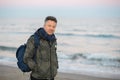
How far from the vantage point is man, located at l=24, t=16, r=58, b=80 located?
114 inches

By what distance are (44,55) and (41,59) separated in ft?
0.16

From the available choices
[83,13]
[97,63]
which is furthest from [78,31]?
[97,63]

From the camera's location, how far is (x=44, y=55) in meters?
2.93

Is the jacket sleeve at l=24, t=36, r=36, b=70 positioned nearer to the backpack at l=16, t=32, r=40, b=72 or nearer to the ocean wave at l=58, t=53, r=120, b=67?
the backpack at l=16, t=32, r=40, b=72

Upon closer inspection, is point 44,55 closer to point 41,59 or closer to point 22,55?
point 41,59

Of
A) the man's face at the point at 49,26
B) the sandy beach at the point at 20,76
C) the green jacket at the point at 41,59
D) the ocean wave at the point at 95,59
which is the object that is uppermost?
the man's face at the point at 49,26

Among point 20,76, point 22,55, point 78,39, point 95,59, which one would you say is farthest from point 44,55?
point 78,39

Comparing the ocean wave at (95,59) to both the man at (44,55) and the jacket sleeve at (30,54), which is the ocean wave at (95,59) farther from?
the jacket sleeve at (30,54)

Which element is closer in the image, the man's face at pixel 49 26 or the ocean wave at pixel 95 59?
the man's face at pixel 49 26

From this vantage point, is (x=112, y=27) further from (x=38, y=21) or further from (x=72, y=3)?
(x=38, y=21)

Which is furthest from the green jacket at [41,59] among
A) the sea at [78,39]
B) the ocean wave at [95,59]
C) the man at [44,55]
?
the ocean wave at [95,59]

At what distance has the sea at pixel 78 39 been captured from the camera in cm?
1000

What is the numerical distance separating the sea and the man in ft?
17.7

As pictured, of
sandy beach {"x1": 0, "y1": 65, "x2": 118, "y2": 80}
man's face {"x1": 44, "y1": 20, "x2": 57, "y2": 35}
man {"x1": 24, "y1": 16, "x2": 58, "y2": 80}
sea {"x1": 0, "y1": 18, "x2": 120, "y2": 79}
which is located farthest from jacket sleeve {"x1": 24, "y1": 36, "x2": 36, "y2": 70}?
sea {"x1": 0, "y1": 18, "x2": 120, "y2": 79}
